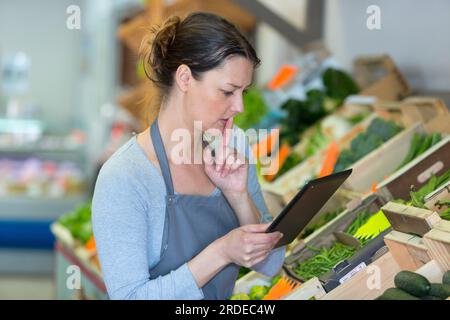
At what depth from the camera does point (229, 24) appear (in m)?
2.07

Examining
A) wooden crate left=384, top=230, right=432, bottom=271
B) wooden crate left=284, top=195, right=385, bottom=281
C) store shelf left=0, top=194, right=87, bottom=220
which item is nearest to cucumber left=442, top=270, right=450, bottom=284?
wooden crate left=384, top=230, right=432, bottom=271

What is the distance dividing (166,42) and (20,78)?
757cm

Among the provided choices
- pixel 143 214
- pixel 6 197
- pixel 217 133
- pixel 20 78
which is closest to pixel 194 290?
pixel 143 214

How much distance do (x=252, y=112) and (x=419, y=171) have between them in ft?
7.24

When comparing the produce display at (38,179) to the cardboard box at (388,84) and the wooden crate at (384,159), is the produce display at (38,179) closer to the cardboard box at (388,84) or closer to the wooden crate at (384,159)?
the cardboard box at (388,84)

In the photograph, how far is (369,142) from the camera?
3303 mm

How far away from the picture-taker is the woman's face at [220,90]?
6.60 feet

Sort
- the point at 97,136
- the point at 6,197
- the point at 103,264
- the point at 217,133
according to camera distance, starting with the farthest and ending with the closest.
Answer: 1. the point at 97,136
2. the point at 6,197
3. the point at 217,133
4. the point at 103,264

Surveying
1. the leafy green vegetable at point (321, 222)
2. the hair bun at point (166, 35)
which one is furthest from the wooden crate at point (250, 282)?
the hair bun at point (166, 35)

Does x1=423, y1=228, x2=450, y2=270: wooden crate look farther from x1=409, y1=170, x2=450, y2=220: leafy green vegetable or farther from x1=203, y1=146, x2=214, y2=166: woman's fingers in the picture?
x1=203, y1=146, x2=214, y2=166: woman's fingers

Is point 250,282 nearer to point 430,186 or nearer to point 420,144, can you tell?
point 430,186

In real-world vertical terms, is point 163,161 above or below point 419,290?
above

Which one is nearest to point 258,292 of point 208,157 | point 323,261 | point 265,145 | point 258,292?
point 258,292
